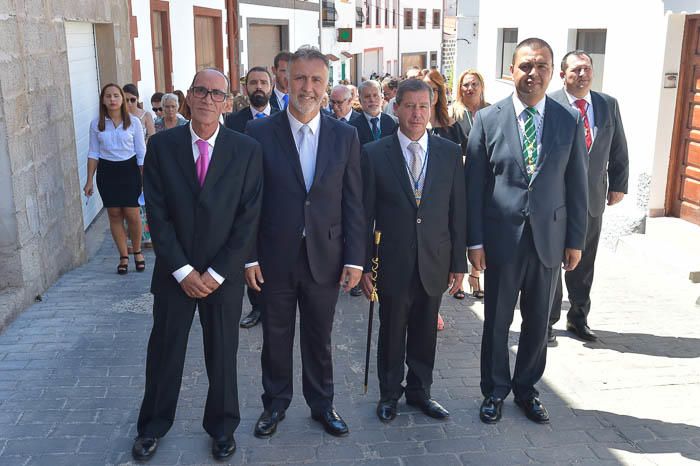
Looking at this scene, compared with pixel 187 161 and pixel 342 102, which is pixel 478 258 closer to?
pixel 187 161

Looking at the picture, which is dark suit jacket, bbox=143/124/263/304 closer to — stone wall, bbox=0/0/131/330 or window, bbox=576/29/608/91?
stone wall, bbox=0/0/131/330

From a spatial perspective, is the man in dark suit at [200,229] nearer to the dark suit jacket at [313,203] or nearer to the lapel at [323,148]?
the dark suit jacket at [313,203]

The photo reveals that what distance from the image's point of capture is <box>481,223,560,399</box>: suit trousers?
12.5ft

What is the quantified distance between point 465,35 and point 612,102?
13061 mm

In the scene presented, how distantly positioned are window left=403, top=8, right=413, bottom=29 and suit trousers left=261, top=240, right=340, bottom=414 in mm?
41841

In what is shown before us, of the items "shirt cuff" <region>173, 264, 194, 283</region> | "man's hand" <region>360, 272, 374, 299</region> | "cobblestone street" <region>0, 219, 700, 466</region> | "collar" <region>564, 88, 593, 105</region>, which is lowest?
"cobblestone street" <region>0, 219, 700, 466</region>

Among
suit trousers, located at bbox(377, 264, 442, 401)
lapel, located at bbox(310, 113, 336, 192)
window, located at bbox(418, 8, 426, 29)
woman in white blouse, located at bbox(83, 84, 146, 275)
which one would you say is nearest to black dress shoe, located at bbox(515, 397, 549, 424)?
suit trousers, located at bbox(377, 264, 442, 401)

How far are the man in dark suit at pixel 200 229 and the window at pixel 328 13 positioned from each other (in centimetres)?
2422

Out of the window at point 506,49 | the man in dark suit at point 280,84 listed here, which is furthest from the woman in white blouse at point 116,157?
the window at point 506,49

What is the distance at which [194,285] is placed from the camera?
129 inches

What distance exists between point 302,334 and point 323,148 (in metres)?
1.02

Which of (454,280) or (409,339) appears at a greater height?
(454,280)

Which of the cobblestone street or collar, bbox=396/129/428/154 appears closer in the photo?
the cobblestone street

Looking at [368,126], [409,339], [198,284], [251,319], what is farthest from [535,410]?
[368,126]
